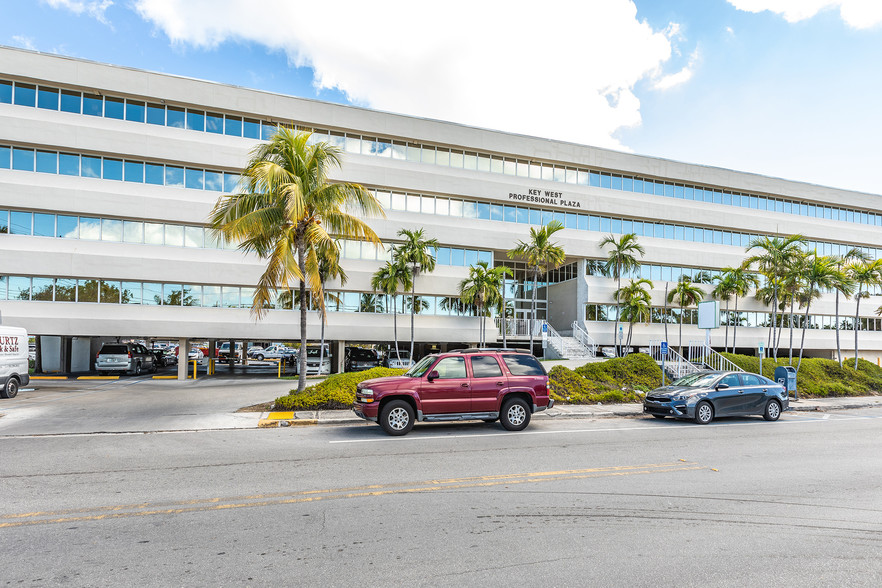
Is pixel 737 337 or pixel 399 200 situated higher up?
pixel 399 200

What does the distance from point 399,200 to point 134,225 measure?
1366 cm

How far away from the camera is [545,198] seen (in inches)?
1184

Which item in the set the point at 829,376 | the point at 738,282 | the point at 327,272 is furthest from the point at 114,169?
the point at 738,282

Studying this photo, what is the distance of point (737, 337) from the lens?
3369 cm

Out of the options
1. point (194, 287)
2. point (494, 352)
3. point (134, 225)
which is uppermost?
point (134, 225)

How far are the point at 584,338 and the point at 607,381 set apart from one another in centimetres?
1147

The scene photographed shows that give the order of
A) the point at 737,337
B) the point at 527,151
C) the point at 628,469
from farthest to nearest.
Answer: the point at 737,337, the point at 527,151, the point at 628,469

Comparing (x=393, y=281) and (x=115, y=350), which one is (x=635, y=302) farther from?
(x=115, y=350)

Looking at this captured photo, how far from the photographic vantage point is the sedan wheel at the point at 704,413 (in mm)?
13008

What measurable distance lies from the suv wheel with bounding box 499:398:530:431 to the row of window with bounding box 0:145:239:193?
807 inches

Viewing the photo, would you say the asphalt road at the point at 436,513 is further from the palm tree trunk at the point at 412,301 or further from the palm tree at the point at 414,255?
the palm tree trunk at the point at 412,301

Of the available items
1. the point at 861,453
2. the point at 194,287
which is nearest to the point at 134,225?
the point at 194,287

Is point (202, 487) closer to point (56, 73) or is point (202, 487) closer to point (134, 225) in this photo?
point (134, 225)

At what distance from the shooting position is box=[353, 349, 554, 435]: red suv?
407 inches
